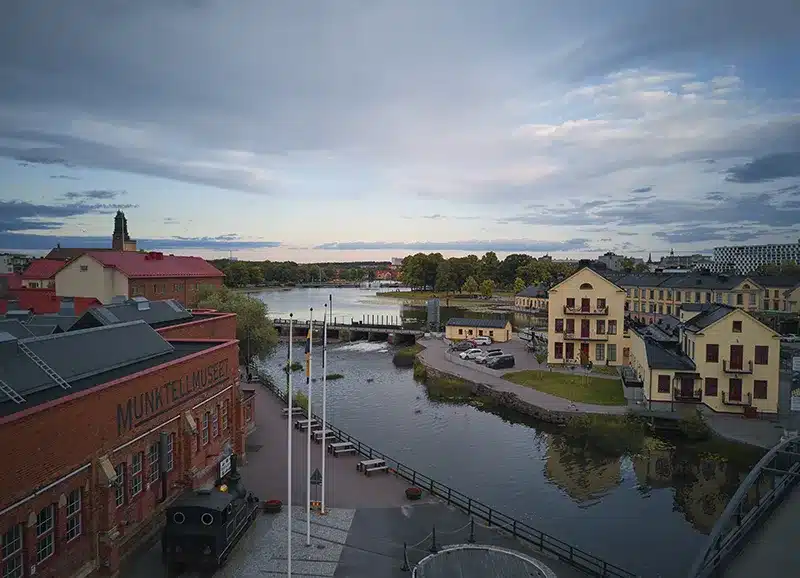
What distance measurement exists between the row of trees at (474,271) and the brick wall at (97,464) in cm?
12396

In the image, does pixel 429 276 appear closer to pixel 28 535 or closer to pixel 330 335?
pixel 330 335

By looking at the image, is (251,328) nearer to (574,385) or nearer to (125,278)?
(125,278)

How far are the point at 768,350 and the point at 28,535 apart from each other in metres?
37.2

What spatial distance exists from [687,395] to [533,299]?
76541mm

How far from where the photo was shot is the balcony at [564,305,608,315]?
49.4 m

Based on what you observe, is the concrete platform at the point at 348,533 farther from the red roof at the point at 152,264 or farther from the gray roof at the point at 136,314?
the red roof at the point at 152,264

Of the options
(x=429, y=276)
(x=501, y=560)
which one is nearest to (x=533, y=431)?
(x=501, y=560)

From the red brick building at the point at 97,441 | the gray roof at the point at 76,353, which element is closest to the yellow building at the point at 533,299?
the red brick building at the point at 97,441

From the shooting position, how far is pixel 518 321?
9831 cm

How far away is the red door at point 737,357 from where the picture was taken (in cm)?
3556

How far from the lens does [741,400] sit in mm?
A: 35531

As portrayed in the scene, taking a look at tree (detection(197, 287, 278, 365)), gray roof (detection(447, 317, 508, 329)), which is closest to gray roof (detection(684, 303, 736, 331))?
gray roof (detection(447, 317, 508, 329))

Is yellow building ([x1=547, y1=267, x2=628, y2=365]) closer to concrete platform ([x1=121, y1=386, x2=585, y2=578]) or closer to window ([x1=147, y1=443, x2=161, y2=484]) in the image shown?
concrete platform ([x1=121, y1=386, x2=585, y2=578])

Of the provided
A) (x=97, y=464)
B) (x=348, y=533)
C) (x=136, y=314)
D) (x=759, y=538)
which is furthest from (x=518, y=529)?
(x=136, y=314)
